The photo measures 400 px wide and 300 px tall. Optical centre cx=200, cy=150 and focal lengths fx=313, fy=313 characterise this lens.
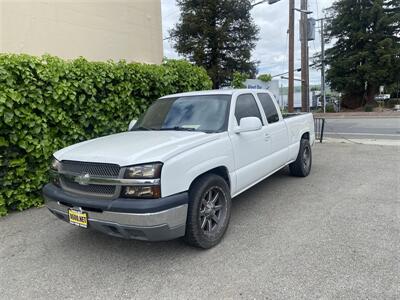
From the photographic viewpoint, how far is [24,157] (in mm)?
5023

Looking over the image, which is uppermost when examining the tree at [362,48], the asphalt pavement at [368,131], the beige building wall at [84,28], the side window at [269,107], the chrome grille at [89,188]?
the tree at [362,48]

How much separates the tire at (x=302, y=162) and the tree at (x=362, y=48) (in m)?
30.0

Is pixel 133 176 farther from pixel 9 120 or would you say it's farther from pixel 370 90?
pixel 370 90

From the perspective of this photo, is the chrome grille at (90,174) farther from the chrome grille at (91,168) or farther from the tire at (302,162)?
the tire at (302,162)

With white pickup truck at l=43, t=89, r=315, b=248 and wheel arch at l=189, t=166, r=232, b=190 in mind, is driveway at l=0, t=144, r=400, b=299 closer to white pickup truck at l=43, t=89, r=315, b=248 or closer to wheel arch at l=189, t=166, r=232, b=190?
white pickup truck at l=43, t=89, r=315, b=248

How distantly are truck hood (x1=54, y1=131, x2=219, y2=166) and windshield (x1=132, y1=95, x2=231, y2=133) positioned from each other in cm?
29

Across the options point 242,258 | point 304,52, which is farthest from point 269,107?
point 304,52

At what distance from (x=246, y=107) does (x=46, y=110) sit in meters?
3.22

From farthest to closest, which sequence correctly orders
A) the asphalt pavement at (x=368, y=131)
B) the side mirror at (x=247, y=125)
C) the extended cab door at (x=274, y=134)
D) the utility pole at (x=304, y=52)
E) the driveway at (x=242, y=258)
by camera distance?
the utility pole at (x=304, y=52), the asphalt pavement at (x=368, y=131), the extended cab door at (x=274, y=134), the side mirror at (x=247, y=125), the driveway at (x=242, y=258)

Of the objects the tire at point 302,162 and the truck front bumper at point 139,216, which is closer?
the truck front bumper at point 139,216

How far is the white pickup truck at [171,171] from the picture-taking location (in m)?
2.97

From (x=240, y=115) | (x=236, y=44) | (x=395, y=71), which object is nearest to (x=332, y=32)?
(x=395, y=71)

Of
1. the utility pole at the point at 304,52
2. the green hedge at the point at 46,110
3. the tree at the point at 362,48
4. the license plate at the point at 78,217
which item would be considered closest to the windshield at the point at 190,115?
the green hedge at the point at 46,110

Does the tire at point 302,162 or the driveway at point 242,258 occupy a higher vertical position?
the tire at point 302,162
